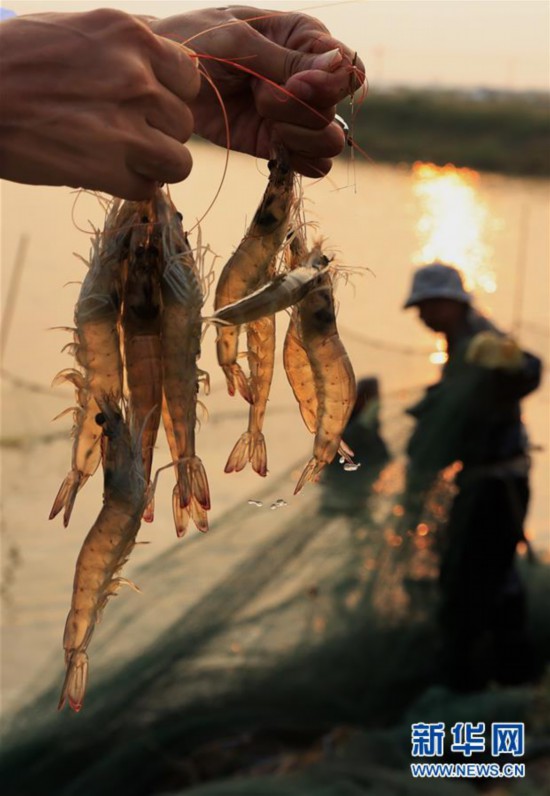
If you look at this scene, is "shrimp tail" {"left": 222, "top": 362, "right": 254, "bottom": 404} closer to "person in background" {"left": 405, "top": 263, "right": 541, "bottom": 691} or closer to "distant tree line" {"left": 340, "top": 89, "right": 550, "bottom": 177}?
"person in background" {"left": 405, "top": 263, "right": 541, "bottom": 691}

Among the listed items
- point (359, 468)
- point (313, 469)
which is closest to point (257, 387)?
point (313, 469)

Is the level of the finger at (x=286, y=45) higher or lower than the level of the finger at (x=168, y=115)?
higher

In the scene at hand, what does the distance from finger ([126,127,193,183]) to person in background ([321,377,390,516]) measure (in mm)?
3218

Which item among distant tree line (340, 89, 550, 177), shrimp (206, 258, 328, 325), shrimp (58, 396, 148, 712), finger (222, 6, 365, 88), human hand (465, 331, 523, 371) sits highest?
distant tree line (340, 89, 550, 177)

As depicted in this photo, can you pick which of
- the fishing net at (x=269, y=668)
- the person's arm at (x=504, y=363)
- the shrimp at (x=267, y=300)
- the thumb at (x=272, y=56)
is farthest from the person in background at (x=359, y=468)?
the shrimp at (x=267, y=300)

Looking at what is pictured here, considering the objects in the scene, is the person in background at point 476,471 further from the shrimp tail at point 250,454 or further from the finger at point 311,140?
the finger at point 311,140

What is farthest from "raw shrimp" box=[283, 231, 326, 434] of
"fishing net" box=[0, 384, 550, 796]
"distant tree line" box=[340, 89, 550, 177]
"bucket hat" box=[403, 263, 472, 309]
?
"distant tree line" box=[340, 89, 550, 177]

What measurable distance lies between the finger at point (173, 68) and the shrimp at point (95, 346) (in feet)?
1.16

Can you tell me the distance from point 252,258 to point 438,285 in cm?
337

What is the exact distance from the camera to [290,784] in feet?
12.8

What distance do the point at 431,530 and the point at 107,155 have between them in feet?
12.1

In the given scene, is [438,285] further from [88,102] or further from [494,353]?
[88,102]

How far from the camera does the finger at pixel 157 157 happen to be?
1573mm

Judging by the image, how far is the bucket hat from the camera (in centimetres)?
531
